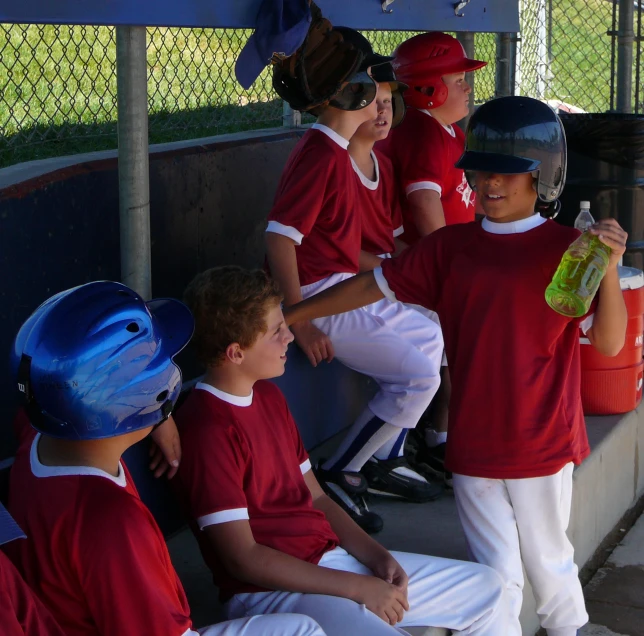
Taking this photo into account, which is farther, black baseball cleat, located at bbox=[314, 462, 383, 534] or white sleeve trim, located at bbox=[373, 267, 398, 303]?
black baseball cleat, located at bbox=[314, 462, 383, 534]

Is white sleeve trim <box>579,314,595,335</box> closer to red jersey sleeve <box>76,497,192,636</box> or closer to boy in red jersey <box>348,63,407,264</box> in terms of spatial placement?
boy in red jersey <box>348,63,407,264</box>

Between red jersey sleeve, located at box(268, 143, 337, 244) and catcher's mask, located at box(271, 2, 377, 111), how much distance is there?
196mm

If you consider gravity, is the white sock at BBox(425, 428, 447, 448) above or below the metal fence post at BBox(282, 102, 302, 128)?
below

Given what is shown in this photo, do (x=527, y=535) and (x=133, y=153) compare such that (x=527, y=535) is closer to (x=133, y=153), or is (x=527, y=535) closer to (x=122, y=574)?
(x=122, y=574)

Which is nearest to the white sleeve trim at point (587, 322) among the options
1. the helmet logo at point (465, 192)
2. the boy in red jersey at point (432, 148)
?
the boy in red jersey at point (432, 148)

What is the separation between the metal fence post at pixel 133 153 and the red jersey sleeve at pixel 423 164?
153 centimetres

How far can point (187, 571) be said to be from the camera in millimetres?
3172

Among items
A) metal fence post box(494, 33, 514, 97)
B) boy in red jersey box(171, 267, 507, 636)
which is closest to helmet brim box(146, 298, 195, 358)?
boy in red jersey box(171, 267, 507, 636)

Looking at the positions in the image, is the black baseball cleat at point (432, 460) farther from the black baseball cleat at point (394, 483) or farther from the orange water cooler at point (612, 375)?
the orange water cooler at point (612, 375)

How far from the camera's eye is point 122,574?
1836 millimetres

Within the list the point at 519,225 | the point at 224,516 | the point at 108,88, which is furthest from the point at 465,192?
the point at 108,88

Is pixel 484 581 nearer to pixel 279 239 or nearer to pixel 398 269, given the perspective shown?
pixel 398 269

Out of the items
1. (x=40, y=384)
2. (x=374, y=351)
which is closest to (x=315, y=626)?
(x=40, y=384)

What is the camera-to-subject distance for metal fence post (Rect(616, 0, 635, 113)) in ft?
20.1
